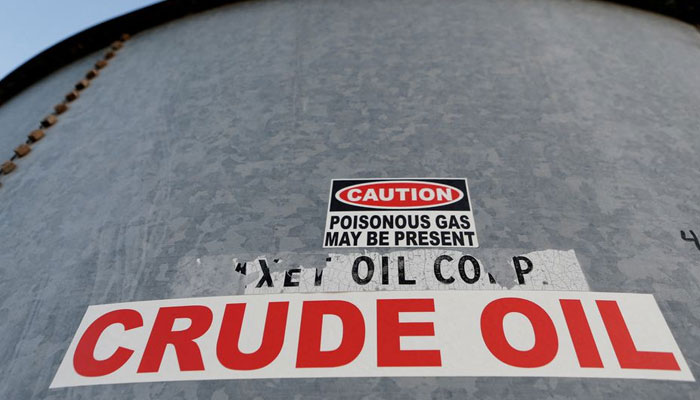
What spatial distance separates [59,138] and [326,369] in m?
3.31

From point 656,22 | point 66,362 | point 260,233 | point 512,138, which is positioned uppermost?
point 656,22

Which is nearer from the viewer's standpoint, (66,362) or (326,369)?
(326,369)

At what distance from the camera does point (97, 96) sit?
3998mm

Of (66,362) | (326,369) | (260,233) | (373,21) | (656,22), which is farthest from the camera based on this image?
(656,22)

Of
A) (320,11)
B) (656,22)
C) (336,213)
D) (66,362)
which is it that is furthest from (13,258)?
(656,22)

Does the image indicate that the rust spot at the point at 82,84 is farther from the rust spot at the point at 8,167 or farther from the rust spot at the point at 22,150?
the rust spot at the point at 8,167

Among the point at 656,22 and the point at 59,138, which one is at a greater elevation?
the point at 656,22

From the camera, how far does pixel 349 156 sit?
9.43ft

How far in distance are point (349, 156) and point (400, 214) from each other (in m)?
0.62

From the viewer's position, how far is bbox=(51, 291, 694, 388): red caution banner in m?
1.99

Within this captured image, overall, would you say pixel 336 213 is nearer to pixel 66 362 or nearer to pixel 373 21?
pixel 66 362

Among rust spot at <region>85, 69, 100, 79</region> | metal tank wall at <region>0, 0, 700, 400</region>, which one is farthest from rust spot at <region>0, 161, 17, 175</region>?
rust spot at <region>85, 69, 100, 79</region>

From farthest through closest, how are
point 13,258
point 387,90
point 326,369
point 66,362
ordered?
point 387,90, point 13,258, point 66,362, point 326,369

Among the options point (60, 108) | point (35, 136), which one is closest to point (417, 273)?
point (35, 136)
